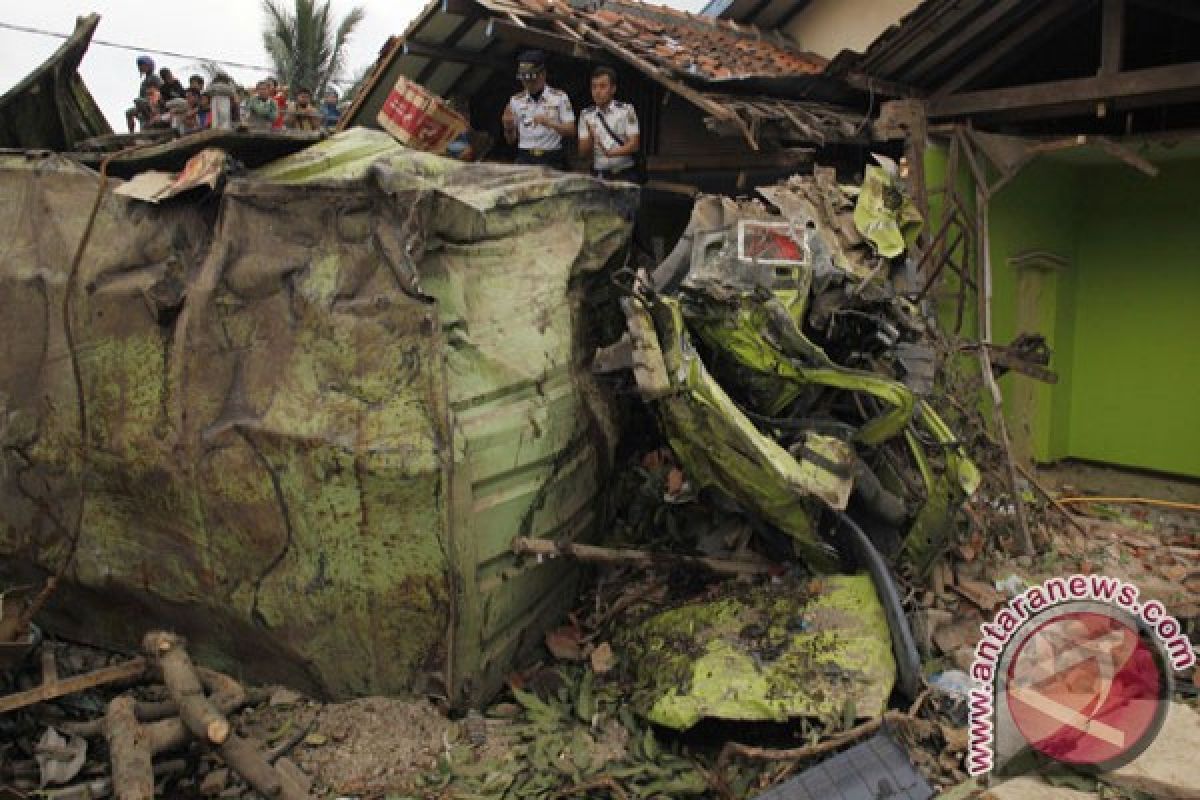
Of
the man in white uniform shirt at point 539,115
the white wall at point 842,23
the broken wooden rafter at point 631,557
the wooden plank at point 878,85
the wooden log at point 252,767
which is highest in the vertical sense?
the white wall at point 842,23

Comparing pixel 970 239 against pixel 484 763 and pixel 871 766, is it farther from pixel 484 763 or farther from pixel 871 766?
pixel 484 763

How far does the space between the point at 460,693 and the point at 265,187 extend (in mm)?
2301

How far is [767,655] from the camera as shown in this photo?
13.5 ft

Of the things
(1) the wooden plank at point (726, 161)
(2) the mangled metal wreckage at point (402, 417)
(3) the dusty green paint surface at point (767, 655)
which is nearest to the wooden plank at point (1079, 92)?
(1) the wooden plank at point (726, 161)

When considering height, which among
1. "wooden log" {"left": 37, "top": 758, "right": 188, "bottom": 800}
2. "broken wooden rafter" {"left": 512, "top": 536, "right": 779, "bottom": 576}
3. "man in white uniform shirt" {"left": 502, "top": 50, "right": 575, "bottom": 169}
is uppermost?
"man in white uniform shirt" {"left": 502, "top": 50, "right": 575, "bottom": 169}

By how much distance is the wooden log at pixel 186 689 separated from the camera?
326cm

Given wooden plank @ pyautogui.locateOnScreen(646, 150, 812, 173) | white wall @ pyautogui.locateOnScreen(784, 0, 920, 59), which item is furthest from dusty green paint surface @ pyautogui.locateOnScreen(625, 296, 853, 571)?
white wall @ pyautogui.locateOnScreen(784, 0, 920, 59)

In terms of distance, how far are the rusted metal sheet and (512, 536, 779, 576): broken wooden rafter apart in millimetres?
3706

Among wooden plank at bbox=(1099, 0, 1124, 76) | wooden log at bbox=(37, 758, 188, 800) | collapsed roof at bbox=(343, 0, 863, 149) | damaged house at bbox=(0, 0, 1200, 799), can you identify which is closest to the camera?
wooden log at bbox=(37, 758, 188, 800)

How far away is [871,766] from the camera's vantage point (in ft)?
11.8

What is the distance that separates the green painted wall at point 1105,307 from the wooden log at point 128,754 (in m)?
7.43

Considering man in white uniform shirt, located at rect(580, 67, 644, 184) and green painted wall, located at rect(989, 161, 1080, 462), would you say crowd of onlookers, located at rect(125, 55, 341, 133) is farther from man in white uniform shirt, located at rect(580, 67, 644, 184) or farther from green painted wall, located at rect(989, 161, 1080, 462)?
green painted wall, located at rect(989, 161, 1080, 462)

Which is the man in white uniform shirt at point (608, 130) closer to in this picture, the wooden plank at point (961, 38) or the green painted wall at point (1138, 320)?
the wooden plank at point (961, 38)

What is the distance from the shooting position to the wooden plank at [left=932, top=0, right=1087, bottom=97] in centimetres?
693
